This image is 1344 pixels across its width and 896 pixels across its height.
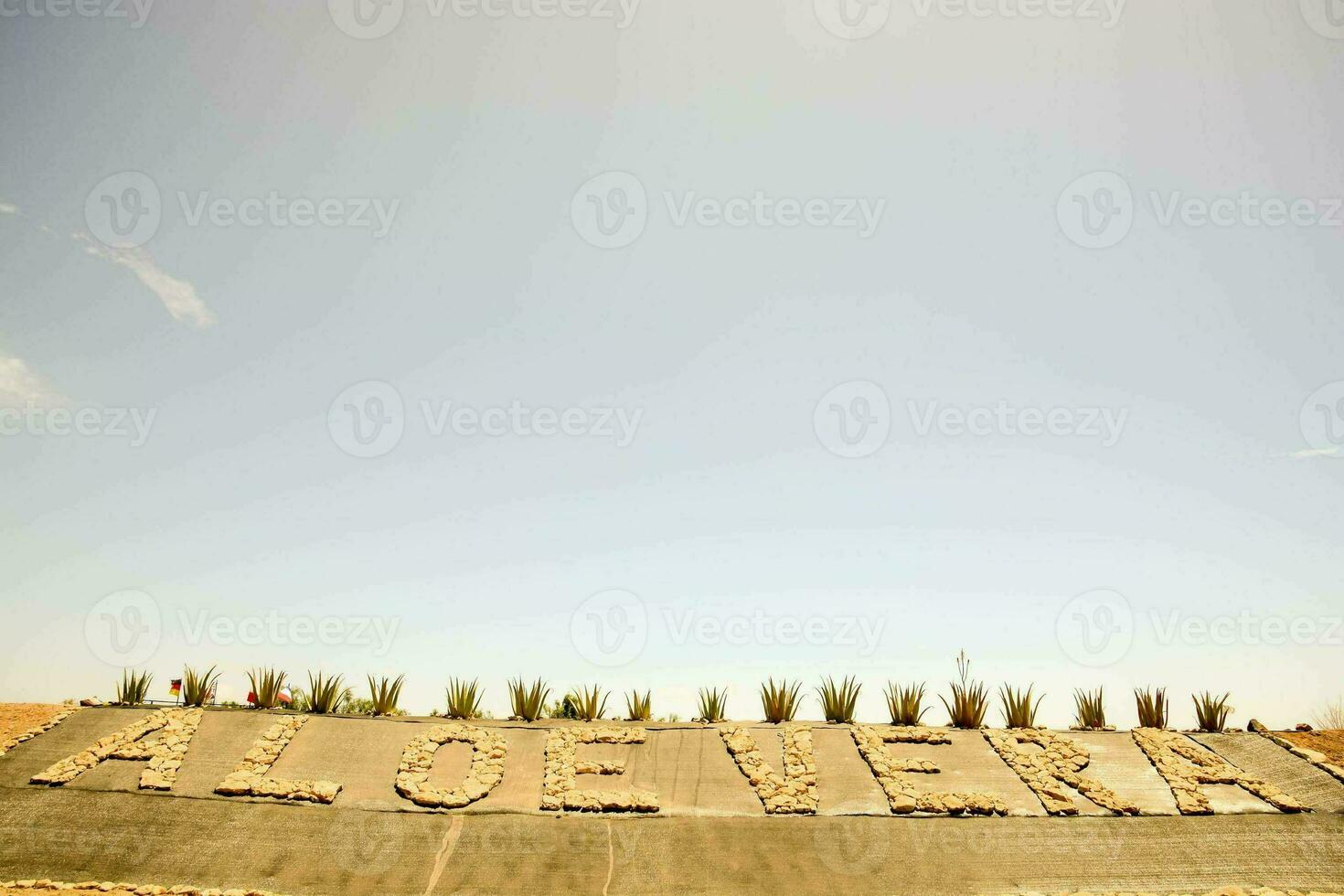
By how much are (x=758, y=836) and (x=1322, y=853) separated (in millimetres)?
10388

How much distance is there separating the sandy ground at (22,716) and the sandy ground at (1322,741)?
28.1 m

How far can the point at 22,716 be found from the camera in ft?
53.6

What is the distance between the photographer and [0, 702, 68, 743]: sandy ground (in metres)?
15.7

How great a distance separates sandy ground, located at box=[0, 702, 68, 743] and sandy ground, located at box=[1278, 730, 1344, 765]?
92.2 ft

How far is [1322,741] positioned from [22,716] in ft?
96.9

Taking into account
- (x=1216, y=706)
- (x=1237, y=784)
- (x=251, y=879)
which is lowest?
(x=251, y=879)

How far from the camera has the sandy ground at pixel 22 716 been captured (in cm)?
1567

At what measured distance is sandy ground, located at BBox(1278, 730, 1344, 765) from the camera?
1636 centimetres

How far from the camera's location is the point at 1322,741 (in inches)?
668

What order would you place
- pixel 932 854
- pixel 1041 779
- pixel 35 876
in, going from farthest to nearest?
pixel 1041 779
pixel 932 854
pixel 35 876

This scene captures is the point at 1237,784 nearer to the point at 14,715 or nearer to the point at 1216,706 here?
→ the point at 1216,706

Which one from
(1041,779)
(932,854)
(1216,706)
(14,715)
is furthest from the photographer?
(1216,706)

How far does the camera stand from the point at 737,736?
1658 cm

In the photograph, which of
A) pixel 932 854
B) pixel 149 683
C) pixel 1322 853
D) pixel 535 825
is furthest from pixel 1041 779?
pixel 149 683
